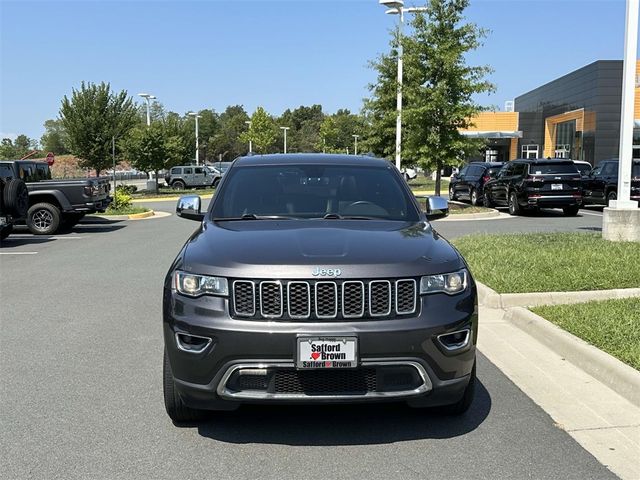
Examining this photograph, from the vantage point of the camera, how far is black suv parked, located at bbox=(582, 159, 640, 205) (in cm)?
1942

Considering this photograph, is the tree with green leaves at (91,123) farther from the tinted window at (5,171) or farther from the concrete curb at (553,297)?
the concrete curb at (553,297)

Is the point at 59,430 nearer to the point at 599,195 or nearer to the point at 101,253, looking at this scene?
the point at 101,253

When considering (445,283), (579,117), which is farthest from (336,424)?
(579,117)

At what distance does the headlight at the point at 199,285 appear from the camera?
11.8ft

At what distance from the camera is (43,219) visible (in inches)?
634

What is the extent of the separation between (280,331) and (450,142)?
18863 mm

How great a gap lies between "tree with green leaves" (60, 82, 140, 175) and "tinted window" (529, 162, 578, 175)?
81.9ft

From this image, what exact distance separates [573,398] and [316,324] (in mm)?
2164

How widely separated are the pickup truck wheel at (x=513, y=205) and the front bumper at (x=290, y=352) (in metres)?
17.6

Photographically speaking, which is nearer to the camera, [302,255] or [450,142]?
[302,255]

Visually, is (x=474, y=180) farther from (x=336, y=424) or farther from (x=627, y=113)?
(x=336, y=424)

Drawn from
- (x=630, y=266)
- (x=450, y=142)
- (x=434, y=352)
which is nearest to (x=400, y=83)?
(x=450, y=142)

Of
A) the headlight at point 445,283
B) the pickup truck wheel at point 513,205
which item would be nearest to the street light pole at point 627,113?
the headlight at point 445,283

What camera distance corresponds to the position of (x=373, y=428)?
13.1 ft
